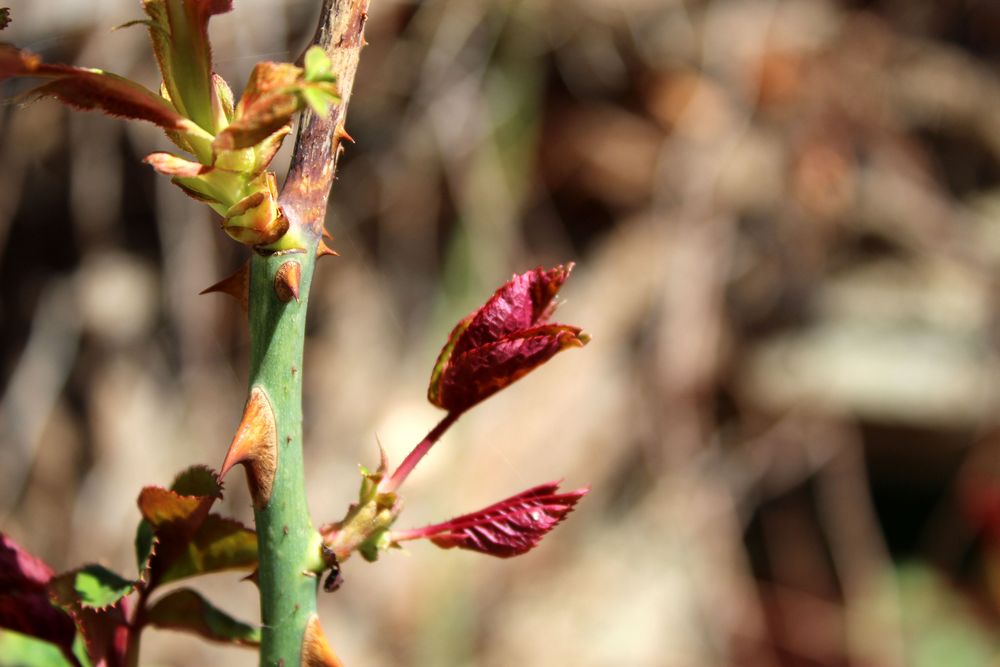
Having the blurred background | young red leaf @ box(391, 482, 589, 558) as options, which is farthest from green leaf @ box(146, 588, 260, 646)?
the blurred background

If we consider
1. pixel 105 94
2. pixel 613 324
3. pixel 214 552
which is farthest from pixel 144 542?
pixel 613 324

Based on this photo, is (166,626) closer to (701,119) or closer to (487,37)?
(487,37)

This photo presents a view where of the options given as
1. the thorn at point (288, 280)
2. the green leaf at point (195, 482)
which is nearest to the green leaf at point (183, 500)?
the green leaf at point (195, 482)

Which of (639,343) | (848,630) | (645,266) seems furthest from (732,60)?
(848,630)

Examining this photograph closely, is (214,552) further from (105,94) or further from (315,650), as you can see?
(105,94)

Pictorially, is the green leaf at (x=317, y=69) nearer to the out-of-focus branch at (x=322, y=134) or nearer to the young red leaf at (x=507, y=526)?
the out-of-focus branch at (x=322, y=134)

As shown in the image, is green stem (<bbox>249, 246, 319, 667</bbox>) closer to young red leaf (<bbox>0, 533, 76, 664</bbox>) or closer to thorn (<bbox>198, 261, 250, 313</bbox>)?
thorn (<bbox>198, 261, 250, 313</bbox>)

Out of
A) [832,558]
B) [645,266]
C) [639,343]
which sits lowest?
[832,558]
